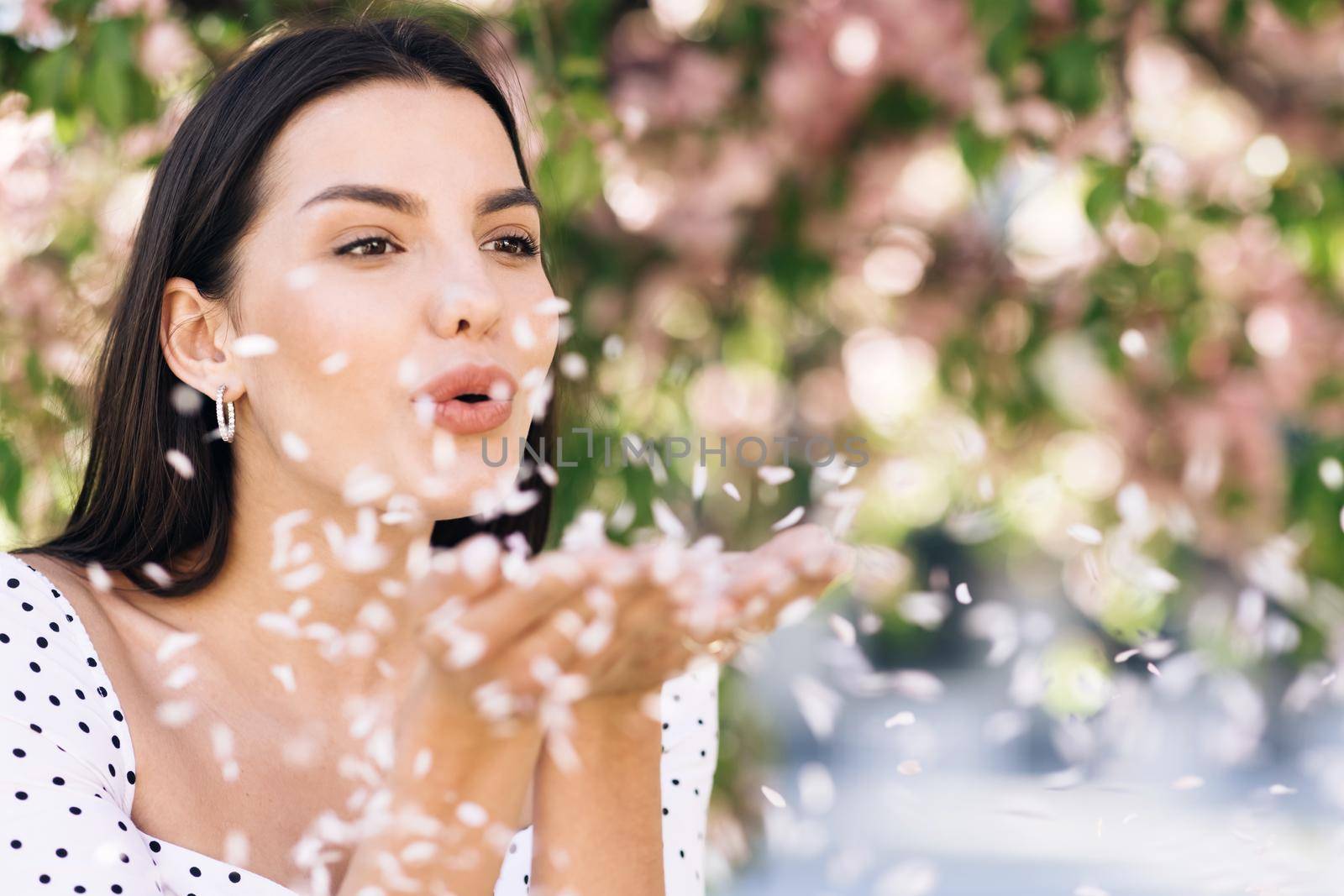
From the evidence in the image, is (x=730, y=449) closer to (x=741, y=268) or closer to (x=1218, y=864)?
(x=741, y=268)

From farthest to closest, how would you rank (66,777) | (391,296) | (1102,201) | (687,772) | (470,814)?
(1102,201), (687,772), (391,296), (66,777), (470,814)

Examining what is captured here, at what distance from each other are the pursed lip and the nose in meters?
0.04

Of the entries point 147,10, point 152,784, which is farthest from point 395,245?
point 147,10

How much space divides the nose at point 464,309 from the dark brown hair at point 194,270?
0.99ft

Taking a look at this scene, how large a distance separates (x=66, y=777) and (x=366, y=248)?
61 cm

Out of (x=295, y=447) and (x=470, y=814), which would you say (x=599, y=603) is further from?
(x=295, y=447)

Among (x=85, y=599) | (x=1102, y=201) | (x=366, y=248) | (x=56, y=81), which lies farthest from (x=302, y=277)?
(x=1102, y=201)

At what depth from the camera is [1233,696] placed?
253cm

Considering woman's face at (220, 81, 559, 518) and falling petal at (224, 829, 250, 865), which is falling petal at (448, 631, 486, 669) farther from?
falling petal at (224, 829, 250, 865)

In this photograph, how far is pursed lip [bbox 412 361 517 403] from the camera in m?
1.53

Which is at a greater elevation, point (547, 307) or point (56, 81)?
point (56, 81)

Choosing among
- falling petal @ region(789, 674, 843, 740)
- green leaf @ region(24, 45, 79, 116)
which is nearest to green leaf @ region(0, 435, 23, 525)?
green leaf @ region(24, 45, 79, 116)

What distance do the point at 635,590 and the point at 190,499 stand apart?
0.91 metres

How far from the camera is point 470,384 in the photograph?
1.55 metres
